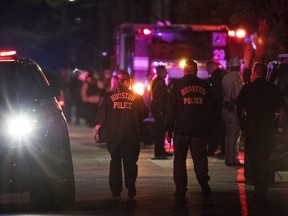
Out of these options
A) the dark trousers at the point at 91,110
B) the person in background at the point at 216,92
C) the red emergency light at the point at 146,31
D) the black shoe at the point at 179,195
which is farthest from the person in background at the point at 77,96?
the black shoe at the point at 179,195

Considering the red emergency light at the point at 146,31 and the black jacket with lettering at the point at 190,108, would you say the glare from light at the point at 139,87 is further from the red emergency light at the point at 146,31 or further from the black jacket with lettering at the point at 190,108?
the black jacket with lettering at the point at 190,108

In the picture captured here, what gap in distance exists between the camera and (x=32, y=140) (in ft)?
39.2

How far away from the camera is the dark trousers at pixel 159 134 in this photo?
66.8 ft

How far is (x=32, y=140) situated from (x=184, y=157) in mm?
2570

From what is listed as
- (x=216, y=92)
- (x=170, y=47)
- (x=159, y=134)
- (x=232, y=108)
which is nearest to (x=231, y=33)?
(x=170, y=47)

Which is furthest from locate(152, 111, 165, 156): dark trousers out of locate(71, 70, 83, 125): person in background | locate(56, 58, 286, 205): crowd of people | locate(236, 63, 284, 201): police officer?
locate(71, 70, 83, 125): person in background

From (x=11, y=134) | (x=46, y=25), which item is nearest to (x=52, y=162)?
(x=11, y=134)

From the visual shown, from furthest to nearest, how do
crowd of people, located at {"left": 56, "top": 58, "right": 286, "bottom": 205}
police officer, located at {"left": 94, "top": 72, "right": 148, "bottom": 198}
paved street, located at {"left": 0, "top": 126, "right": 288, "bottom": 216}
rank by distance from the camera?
1. police officer, located at {"left": 94, "top": 72, "right": 148, "bottom": 198}
2. crowd of people, located at {"left": 56, "top": 58, "right": 286, "bottom": 205}
3. paved street, located at {"left": 0, "top": 126, "right": 288, "bottom": 216}

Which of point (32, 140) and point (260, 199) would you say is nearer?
point (32, 140)

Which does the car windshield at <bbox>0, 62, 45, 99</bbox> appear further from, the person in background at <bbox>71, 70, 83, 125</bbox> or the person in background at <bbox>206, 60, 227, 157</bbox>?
the person in background at <bbox>71, 70, 83, 125</bbox>

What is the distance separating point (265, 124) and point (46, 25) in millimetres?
26582

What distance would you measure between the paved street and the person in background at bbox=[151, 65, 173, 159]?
3.88ft

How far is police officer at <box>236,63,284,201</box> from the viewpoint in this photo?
13.5 metres

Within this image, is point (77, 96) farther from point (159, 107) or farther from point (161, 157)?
point (161, 157)
